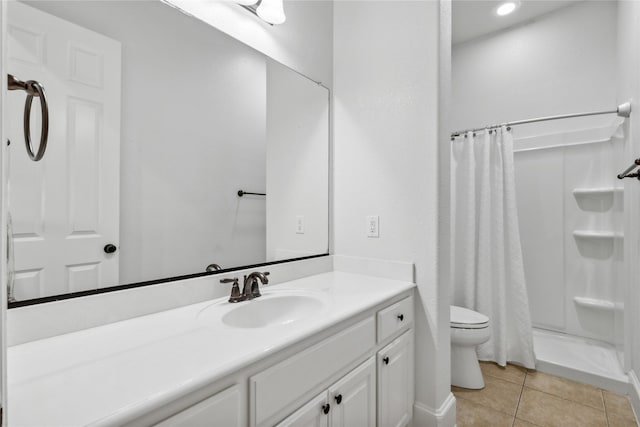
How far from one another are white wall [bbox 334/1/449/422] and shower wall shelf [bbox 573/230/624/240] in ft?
5.52

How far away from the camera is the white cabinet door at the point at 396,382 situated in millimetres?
1274

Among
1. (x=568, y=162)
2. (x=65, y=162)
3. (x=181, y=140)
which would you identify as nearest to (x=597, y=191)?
(x=568, y=162)

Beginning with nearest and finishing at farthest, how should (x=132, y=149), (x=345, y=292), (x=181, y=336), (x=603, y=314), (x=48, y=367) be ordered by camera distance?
(x=48, y=367) < (x=181, y=336) < (x=132, y=149) < (x=345, y=292) < (x=603, y=314)

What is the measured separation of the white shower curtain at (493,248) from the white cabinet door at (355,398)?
1497mm

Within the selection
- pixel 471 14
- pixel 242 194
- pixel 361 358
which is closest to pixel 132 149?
pixel 242 194

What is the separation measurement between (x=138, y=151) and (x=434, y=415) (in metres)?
1.72

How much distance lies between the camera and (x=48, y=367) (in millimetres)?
675

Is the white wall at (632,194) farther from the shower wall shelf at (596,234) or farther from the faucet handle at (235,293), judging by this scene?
the faucet handle at (235,293)

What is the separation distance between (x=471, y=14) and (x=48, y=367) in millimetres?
3344

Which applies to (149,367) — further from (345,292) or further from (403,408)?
(403,408)

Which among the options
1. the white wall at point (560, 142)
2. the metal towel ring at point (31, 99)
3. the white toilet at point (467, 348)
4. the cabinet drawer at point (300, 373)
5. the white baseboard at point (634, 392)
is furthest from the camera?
the white wall at point (560, 142)

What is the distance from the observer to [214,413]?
0.68 metres

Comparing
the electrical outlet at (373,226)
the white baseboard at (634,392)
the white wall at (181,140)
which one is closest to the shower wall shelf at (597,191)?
the white baseboard at (634,392)

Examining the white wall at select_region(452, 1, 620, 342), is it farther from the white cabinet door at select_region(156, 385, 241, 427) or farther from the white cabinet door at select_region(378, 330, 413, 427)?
the white cabinet door at select_region(156, 385, 241, 427)
